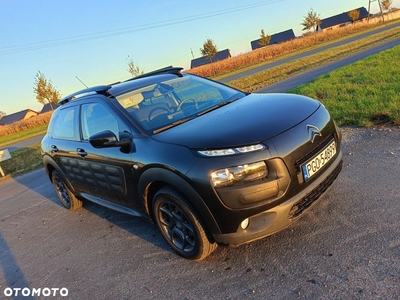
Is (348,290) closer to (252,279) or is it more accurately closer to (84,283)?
(252,279)

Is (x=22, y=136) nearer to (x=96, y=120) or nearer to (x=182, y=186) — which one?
(x=96, y=120)

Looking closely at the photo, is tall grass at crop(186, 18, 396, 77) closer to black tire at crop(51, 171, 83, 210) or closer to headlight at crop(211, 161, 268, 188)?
black tire at crop(51, 171, 83, 210)

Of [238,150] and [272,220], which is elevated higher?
[238,150]

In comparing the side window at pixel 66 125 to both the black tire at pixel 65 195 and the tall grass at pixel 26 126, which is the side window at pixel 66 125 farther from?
the tall grass at pixel 26 126

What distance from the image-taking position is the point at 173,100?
399cm

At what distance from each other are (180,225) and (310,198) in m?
1.23

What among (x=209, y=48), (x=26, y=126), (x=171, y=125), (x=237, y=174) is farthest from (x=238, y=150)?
(x=209, y=48)

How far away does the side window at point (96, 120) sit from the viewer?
142 inches

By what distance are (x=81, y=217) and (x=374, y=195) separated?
4.09m

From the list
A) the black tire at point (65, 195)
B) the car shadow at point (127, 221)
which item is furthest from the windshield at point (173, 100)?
the black tire at point (65, 195)

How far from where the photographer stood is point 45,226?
505 centimetres

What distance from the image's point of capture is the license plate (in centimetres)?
276

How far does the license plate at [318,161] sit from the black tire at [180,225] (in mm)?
1018

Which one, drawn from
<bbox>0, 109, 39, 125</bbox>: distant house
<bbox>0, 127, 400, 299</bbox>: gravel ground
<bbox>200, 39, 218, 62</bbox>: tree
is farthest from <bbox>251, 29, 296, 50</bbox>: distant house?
<bbox>0, 127, 400, 299</bbox>: gravel ground
